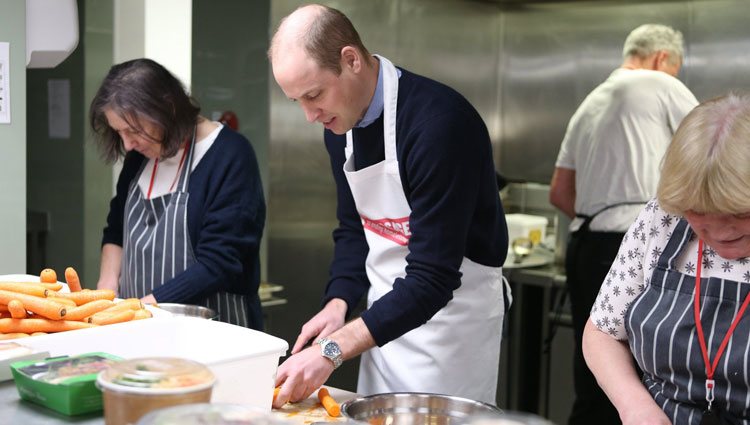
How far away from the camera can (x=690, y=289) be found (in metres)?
1.83

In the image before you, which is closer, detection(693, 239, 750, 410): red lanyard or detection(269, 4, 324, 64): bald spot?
detection(693, 239, 750, 410): red lanyard

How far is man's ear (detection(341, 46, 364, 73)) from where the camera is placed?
82.5 inches

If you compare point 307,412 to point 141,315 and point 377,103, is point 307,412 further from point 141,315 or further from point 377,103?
point 377,103

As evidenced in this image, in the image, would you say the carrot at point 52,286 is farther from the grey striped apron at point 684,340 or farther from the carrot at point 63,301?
the grey striped apron at point 684,340

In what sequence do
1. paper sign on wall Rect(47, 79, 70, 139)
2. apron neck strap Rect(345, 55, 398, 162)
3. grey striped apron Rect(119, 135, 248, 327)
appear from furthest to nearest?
paper sign on wall Rect(47, 79, 70, 139)
grey striped apron Rect(119, 135, 248, 327)
apron neck strap Rect(345, 55, 398, 162)

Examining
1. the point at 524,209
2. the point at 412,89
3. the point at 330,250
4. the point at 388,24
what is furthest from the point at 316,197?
the point at 412,89

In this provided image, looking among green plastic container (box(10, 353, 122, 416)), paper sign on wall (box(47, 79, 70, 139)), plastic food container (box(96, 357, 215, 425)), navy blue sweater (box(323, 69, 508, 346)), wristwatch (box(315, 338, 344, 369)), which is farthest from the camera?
paper sign on wall (box(47, 79, 70, 139))

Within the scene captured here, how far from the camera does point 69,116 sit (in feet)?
14.3

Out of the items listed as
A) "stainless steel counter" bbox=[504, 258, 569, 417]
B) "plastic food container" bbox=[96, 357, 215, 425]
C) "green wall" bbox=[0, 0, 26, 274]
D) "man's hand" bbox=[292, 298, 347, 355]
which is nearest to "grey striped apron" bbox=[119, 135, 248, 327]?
"green wall" bbox=[0, 0, 26, 274]

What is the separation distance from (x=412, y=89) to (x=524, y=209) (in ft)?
9.66

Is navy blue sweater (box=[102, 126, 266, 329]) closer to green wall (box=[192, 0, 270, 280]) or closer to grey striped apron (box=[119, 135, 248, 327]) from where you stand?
grey striped apron (box=[119, 135, 248, 327])

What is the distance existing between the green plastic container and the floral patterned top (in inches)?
38.4

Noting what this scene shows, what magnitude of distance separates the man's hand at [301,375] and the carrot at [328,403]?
2 cm

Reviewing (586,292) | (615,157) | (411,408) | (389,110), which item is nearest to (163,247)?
(389,110)
